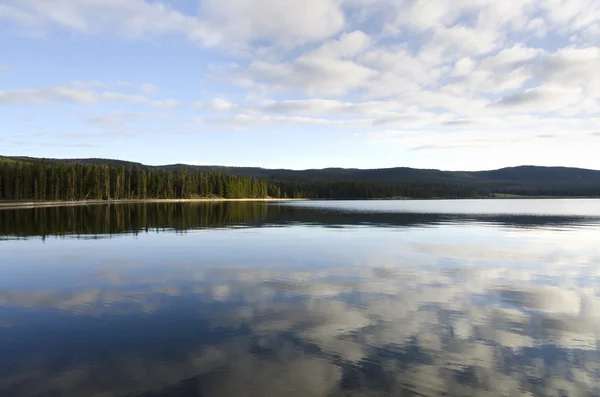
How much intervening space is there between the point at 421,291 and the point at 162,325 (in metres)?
13.4

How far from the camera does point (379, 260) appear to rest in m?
33.1

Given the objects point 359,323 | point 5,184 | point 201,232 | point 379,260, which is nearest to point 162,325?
point 359,323

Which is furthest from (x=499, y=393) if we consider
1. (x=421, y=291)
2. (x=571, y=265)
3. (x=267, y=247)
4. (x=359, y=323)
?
(x=267, y=247)

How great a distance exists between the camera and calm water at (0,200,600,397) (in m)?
11.6

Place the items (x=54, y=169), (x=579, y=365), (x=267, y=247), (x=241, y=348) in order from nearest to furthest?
(x=579, y=365) < (x=241, y=348) < (x=267, y=247) < (x=54, y=169)

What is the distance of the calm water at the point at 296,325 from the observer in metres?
11.6

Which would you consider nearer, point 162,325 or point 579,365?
point 579,365

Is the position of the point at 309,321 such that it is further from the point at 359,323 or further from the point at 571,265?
the point at 571,265

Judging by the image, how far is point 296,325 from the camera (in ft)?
54.0

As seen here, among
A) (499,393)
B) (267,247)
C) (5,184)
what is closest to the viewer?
(499,393)

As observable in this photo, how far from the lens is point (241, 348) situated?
45.5ft

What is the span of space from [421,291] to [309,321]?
327 inches

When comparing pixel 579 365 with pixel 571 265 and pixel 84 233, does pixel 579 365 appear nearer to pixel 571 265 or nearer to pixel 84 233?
pixel 571 265

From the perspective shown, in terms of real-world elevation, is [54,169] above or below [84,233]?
above
